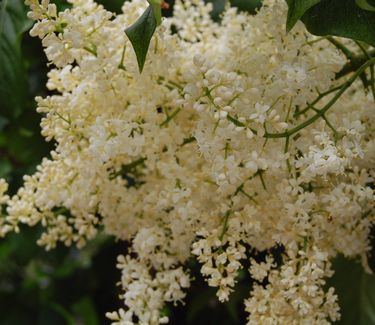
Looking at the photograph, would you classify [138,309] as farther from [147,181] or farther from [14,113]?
[14,113]

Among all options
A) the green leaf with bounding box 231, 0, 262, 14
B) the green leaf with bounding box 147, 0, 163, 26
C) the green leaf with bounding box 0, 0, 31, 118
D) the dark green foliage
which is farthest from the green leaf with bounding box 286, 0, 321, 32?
the green leaf with bounding box 0, 0, 31, 118

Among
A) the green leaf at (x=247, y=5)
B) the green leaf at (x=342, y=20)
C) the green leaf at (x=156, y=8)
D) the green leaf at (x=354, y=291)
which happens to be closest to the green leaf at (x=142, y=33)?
the green leaf at (x=156, y=8)

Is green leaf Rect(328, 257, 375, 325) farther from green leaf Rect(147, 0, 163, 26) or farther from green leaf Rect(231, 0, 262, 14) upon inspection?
green leaf Rect(147, 0, 163, 26)

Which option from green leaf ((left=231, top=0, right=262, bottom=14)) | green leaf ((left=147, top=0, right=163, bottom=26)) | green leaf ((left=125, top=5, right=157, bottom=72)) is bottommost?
green leaf ((left=147, top=0, right=163, bottom=26))

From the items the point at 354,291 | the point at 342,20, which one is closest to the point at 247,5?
the point at 342,20

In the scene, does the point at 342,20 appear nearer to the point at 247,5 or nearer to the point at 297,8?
the point at 297,8

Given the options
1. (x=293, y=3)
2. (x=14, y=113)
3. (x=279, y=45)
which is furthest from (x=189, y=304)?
(x=293, y=3)
